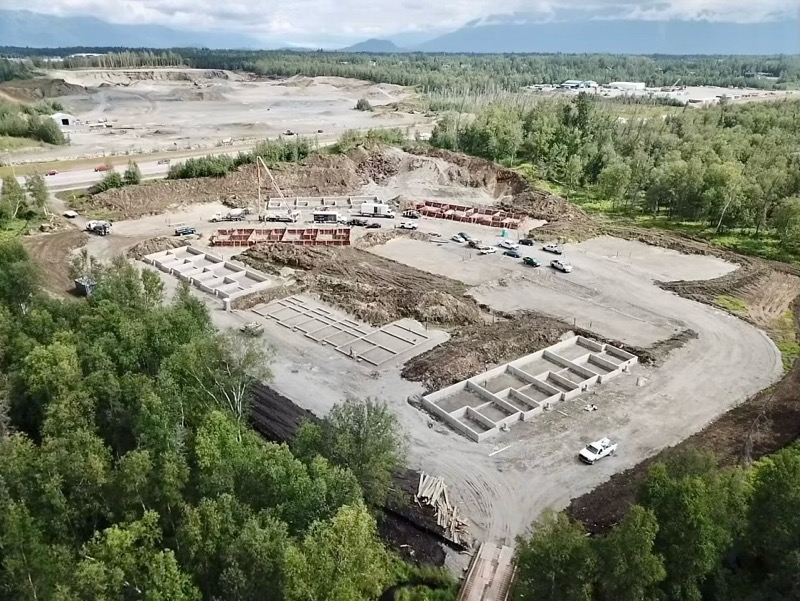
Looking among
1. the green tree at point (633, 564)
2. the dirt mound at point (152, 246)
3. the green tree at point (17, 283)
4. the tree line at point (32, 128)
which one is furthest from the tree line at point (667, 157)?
the tree line at point (32, 128)

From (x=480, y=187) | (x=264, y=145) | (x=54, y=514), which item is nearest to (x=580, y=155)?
(x=480, y=187)

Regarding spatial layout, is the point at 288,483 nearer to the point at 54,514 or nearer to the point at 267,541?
the point at 267,541

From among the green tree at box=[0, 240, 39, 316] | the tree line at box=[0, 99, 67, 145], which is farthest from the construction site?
the tree line at box=[0, 99, 67, 145]

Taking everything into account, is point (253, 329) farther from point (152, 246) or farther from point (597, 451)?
point (597, 451)

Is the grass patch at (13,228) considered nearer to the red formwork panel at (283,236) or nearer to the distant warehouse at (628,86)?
the red formwork panel at (283,236)

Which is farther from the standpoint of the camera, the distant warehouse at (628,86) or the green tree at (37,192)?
the distant warehouse at (628,86)

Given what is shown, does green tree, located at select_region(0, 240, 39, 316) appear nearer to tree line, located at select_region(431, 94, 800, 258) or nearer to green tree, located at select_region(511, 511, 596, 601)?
green tree, located at select_region(511, 511, 596, 601)
